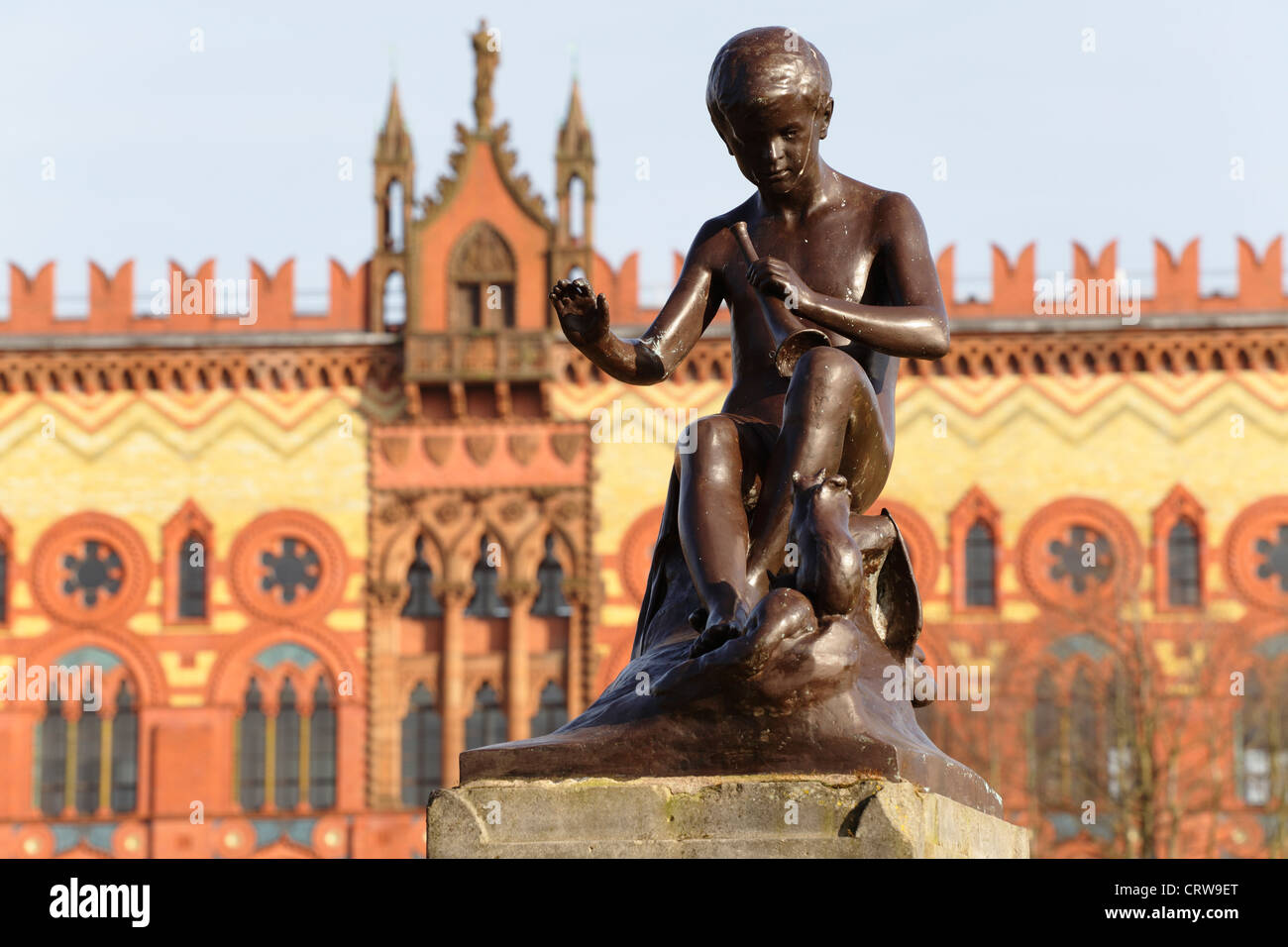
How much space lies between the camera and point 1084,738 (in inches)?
1231

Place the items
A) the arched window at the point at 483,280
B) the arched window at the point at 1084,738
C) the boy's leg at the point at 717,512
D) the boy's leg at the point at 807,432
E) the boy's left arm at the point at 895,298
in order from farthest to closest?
the arched window at the point at 483,280
the arched window at the point at 1084,738
the boy's left arm at the point at 895,298
the boy's leg at the point at 807,432
the boy's leg at the point at 717,512

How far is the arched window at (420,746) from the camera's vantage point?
32.3 metres

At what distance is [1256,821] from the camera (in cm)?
3131

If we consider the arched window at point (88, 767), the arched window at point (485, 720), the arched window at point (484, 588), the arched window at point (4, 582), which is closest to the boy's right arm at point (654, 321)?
the arched window at point (485, 720)

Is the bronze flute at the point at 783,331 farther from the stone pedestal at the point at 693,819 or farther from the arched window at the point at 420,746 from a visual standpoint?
the arched window at the point at 420,746

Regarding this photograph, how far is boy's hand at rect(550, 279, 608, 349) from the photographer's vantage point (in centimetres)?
660

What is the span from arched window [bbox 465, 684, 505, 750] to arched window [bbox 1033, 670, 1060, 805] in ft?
23.2

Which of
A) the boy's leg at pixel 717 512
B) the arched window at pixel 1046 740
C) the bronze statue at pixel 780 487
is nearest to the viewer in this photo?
the bronze statue at pixel 780 487

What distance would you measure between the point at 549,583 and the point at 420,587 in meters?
1.77

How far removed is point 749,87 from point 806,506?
1251 millimetres

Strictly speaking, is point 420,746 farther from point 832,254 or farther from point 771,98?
point 771,98

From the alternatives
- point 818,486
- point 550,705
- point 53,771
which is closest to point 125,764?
point 53,771
